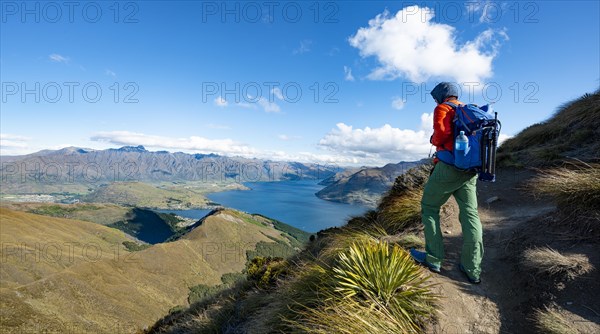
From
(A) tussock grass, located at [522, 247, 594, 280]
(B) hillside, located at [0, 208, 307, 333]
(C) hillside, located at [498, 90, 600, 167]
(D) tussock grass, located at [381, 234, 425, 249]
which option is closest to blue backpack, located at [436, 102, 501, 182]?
(A) tussock grass, located at [522, 247, 594, 280]

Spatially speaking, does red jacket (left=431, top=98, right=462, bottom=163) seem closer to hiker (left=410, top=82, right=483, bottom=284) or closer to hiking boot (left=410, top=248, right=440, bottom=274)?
hiker (left=410, top=82, right=483, bottom=284)

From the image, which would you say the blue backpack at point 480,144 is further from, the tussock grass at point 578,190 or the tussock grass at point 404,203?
the tussock grass at point 404,203

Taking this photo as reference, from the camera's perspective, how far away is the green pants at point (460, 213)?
14.8 ft

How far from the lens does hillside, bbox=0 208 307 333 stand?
59.9m

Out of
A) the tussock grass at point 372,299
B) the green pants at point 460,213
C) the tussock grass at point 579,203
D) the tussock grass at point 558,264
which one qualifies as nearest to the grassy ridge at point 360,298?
the tussock grass at point 372,299

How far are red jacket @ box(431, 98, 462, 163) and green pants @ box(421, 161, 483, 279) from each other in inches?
13.5

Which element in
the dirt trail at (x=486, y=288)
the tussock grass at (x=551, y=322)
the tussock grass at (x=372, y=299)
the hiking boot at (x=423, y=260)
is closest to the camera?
the tussock grass at (x=551, y=322)

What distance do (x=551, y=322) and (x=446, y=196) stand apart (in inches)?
76.6

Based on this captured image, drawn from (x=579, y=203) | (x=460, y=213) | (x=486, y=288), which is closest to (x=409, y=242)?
(x=460, y=213)

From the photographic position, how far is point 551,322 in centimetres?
342

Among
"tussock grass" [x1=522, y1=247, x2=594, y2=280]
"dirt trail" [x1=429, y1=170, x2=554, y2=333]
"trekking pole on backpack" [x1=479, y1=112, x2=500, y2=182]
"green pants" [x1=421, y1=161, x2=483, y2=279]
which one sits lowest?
"dirt trail" [x1=429, y1=170, x2=554, y2=333]

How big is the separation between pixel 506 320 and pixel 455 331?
802mm

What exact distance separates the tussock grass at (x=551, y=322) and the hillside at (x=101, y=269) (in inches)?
2928

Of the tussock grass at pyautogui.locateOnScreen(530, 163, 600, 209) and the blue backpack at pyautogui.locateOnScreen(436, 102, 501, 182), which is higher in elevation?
the blue backpack at pyautogui.locateOnScreen(436, 102, 501, 182)
